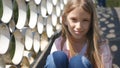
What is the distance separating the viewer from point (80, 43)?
1.85m

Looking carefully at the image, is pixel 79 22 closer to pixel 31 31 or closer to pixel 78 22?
pixel 78 22

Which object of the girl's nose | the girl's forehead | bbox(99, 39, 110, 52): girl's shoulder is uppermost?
the girl's forehead

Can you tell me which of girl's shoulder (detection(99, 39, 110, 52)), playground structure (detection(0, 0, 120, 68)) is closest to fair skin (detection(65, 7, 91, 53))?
girl's shoulder (detection(99, 39, 110, 52))

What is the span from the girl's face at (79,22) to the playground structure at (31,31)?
33 cm

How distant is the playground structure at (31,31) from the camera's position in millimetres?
1780

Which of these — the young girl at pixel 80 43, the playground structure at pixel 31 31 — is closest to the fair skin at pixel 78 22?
the young girl at pixel 80 43

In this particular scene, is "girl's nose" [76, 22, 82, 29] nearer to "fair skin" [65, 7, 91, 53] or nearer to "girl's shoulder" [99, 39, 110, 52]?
"fair skin" [65, 7, 91, 53]

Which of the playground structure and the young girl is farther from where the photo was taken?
the playground structure

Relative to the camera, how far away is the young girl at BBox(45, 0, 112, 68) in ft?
5.44

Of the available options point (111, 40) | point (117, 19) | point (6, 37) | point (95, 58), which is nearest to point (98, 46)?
point (95, 58)

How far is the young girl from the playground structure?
0.85ft

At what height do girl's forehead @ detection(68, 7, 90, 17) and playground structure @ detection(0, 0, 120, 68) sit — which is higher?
girl's forehead @ detection(68, 7, 90, 17)

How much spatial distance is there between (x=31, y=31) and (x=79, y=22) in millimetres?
672

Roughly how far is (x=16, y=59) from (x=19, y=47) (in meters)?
0.08
